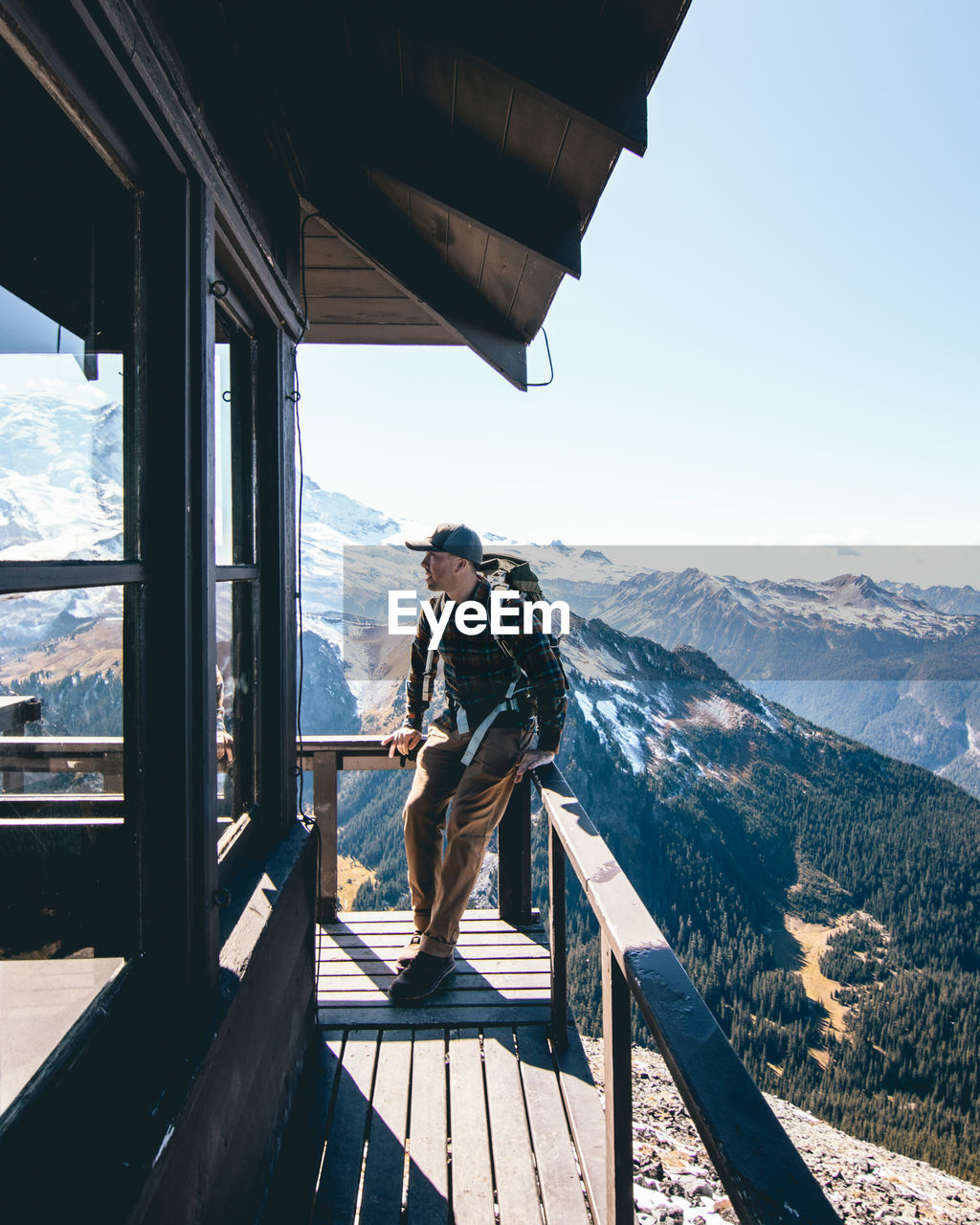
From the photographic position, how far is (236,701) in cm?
184

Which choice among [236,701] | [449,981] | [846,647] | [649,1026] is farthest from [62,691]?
[846,647]

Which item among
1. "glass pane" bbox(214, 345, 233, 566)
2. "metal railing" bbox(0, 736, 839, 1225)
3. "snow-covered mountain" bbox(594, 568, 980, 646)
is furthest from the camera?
"snow-covered mountain" bbox(594, 568, 980, 646)

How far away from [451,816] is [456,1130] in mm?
859

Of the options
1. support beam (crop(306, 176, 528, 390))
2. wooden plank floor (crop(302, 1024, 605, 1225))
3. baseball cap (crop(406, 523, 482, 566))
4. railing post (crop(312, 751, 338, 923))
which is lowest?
wooden plank floor (crop(302, 1024, 605, 1225))

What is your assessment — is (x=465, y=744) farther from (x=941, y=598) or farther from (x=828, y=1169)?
(x=941, y=598)

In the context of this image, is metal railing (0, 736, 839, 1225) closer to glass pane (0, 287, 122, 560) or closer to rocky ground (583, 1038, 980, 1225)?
glass pane (0, 287, 122, 560)

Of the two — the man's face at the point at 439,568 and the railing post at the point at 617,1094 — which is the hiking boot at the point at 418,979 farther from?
the man's face at the point at 439,568

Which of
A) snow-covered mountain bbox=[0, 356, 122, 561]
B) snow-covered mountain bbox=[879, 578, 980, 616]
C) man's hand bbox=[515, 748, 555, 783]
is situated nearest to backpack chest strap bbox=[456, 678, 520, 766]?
man's hand bbox=[515, 748, 555, 783]

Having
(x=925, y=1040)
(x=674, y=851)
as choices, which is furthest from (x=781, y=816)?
(x=925, y=1040)

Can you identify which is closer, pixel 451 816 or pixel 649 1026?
pixel 649 1026

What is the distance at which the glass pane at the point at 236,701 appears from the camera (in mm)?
1675

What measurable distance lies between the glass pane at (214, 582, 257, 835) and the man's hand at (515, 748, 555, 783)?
93 centimetres

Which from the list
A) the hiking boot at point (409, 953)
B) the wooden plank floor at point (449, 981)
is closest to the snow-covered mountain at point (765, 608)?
the wooden plank floor at point (449, 981)

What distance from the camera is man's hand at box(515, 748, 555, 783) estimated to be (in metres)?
2.52
